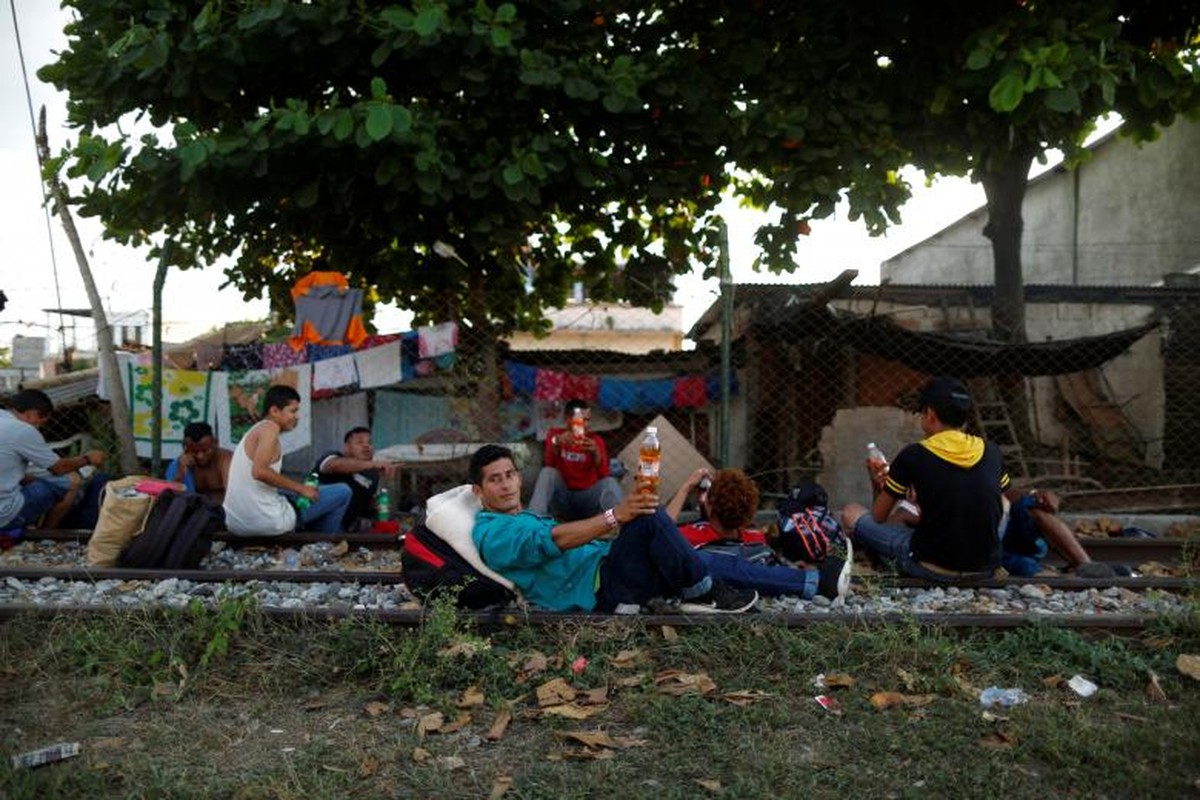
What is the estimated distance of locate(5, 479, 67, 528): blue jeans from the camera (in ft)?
27.7

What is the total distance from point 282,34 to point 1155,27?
302 inches

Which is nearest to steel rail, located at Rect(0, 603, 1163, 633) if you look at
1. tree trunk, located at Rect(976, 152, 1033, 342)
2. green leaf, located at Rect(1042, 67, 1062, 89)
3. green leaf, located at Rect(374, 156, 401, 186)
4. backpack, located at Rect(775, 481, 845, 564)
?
backpack, located at Rect(775, 481, 845, 564)

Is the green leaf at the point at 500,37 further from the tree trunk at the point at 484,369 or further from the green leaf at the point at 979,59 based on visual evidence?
the green leaf at the point at 979,59

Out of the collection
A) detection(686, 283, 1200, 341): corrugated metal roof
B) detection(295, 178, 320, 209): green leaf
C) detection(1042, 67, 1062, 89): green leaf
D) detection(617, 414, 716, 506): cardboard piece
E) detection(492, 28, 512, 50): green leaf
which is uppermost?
detection(492, 28, 512, 50): green leaf

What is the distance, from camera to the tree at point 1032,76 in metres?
7.06

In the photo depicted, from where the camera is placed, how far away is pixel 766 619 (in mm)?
5305

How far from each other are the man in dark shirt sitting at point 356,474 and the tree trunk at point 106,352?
2.55 meters

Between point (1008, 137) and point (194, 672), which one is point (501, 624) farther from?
point (1008, 137)

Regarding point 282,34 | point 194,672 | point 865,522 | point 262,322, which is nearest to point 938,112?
point 865,522

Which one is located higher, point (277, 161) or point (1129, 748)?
point (277, 161)

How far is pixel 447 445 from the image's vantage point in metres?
11.0

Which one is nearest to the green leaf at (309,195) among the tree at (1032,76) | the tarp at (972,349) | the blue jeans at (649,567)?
the blue jeans at (649,567)

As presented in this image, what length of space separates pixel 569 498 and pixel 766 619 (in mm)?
3981

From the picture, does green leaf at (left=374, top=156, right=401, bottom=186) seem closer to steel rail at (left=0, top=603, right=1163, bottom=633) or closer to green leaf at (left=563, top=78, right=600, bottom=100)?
green leaf at (left=563, top=78, right=600, bottom=100)
